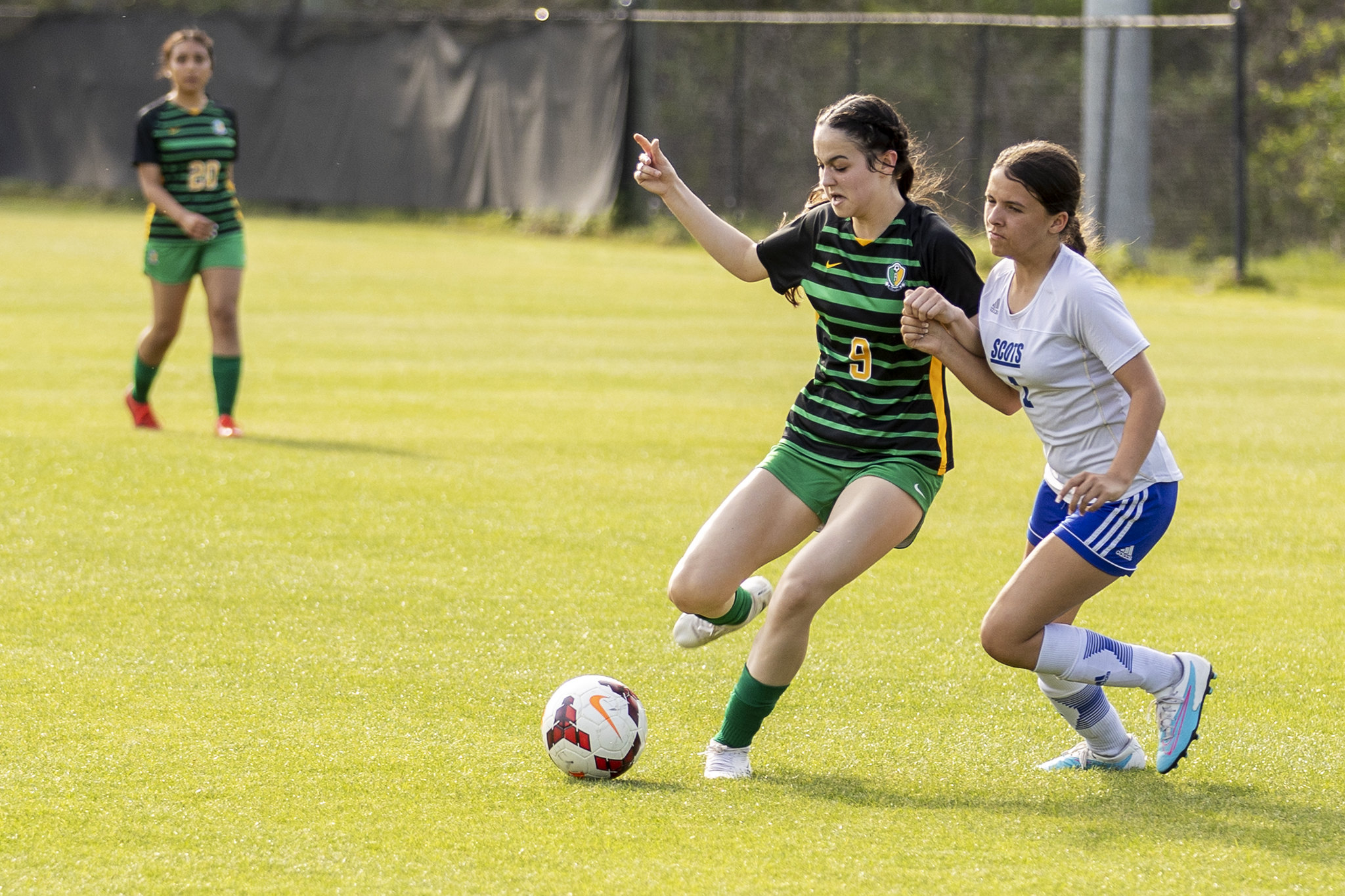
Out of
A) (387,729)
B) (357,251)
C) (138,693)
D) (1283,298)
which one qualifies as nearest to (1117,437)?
(387,729)

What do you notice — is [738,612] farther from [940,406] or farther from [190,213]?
[190,213]

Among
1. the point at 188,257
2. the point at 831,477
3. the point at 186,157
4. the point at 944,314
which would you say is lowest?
the point at 831,477

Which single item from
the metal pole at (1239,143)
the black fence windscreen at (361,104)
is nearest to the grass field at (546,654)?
the metal pole at (1239,143)

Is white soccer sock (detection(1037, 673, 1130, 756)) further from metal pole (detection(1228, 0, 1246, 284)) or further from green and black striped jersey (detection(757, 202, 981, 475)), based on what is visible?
metal pole (detection(1228, 0, 1246, 284))

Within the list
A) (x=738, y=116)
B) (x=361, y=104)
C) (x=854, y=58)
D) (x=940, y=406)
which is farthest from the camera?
(x=361, y=104)

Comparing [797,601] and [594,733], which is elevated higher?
[797,601]

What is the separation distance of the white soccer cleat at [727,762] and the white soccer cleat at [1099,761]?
837 mm

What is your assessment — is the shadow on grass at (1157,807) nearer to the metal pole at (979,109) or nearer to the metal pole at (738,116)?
the metal pole at (979,109)

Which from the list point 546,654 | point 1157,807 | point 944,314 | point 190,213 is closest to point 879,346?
point 944,314

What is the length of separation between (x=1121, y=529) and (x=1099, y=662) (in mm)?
363

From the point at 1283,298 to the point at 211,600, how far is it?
15.7 meters

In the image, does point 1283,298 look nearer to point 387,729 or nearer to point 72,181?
point 387,729

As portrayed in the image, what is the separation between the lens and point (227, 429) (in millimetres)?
9859

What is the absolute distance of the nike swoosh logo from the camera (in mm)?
4449
